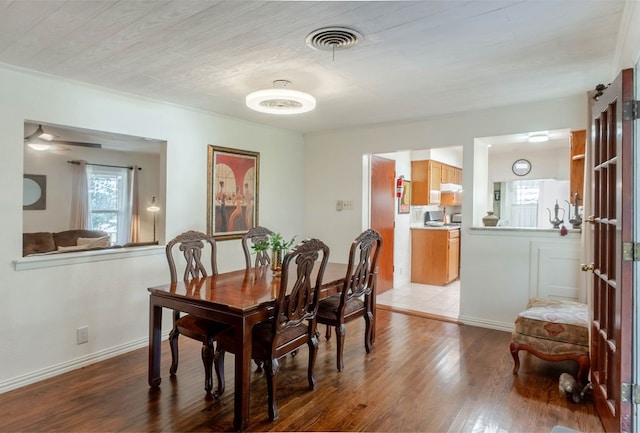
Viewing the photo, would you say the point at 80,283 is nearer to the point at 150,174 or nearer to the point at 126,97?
the point at 126,97

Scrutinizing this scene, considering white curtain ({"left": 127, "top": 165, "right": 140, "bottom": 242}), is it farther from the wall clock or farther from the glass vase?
the wall clock

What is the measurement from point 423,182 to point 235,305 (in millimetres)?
4832

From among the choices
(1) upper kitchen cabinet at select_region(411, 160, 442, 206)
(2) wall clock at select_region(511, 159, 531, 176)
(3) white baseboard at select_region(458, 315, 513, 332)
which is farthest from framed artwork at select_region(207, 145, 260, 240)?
(2) wall clock at select_region(511, 159, 531, 176)

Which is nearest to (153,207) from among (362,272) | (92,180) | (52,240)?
(92,180)

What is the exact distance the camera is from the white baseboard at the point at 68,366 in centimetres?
269

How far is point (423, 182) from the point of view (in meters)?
6.34

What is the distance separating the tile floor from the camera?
4609mm

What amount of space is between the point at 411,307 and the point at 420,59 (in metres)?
3.21

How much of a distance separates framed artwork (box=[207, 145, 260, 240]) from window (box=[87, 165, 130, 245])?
135 inches

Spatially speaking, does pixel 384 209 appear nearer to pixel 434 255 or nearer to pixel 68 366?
pixel 434 255

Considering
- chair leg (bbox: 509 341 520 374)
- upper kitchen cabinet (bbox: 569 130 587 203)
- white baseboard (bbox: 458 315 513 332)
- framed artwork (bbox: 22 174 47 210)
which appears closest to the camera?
chair leg (bbox: 509 341 520 374)

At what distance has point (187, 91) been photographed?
3.33 metres

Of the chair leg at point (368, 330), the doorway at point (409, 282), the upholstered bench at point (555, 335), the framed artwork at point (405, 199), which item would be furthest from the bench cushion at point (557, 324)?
the framed artwork at point (405, 199)

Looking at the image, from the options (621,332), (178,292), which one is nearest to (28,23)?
(178,292)
